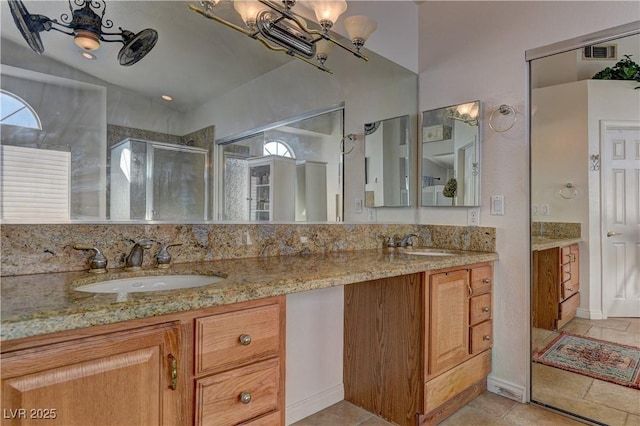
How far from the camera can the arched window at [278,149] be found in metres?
1.83

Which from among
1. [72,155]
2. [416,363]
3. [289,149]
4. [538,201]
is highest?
[289,149]

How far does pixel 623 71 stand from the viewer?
5.82 ft

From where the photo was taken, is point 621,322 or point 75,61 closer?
point 75,61

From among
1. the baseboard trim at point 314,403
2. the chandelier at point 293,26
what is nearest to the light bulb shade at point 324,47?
the chandelier at point 293,26

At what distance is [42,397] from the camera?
74 cm

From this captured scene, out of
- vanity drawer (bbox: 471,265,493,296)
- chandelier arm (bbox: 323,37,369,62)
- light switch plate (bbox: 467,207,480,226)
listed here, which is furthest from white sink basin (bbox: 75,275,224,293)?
light switch plate (bbox: 467,207,480,226)

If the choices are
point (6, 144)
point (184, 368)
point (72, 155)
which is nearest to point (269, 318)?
point (184, 368)

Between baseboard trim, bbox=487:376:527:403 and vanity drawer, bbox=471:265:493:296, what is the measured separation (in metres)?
0.57

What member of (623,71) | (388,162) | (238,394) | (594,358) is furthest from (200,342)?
(623,71)

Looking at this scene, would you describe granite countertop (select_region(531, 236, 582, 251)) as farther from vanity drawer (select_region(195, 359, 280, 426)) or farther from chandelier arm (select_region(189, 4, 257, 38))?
chandelier arm (select_region(189, 4, 257, 38))

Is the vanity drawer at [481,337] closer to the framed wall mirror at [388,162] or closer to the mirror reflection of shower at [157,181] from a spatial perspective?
the framed wall mirror at [388,162]

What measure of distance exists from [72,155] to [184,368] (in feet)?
2.84

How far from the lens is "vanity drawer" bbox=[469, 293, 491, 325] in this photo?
6.49ft

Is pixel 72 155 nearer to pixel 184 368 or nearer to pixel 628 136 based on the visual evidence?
pixel 184 368
